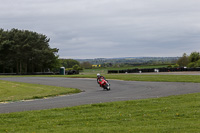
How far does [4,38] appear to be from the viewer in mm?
81625

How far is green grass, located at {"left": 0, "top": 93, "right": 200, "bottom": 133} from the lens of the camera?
8332mm

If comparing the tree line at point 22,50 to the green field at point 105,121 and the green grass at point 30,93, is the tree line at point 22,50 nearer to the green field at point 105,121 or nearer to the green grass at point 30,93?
the green grass at point 30,93

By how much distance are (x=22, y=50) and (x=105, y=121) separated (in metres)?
74.6

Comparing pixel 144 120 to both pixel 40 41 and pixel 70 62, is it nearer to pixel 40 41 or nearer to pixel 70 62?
pixel 40 41

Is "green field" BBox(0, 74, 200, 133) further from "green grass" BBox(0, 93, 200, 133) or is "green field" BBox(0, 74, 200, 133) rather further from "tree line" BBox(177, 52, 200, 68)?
"tree line" BBox(177, 52, 200, 68)

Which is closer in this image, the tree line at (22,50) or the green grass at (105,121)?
the green grass at (105,121)

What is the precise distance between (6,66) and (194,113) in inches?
3042

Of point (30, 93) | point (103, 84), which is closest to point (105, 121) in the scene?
point (103, 84)

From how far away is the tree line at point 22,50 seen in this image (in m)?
79.4

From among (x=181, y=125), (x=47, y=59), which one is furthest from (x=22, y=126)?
(x=47, y=59)

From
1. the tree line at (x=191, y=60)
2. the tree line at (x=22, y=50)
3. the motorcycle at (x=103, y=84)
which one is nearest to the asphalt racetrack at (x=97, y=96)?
the motorcycle at (x=103, y=84)

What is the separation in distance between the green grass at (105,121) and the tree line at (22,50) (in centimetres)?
6879

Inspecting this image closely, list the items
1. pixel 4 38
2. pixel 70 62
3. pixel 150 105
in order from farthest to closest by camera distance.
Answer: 1. pixel 70 62
2. pixel 4 38
3. pixel 150 105

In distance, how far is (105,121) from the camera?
9.72 meters
